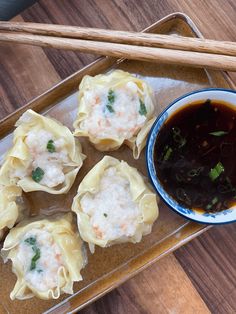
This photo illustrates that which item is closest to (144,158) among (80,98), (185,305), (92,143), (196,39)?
(92,143)

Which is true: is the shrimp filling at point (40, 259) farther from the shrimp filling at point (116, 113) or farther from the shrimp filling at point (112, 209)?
the shrimp filling at point (116, 113)

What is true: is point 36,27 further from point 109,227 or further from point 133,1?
point 109,227

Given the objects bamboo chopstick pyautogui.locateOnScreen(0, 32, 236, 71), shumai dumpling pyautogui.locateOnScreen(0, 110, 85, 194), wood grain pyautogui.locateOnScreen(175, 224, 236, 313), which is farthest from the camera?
wood grain pyautogui.locateOnScreen(175, 224, 236, 313)

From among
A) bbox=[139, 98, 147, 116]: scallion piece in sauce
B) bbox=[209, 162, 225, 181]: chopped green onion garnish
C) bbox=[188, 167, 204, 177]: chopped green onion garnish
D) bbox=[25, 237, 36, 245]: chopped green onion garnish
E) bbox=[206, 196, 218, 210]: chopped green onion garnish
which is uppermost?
bbox=[139, 98, 147, 116]: scallion piece in sauce

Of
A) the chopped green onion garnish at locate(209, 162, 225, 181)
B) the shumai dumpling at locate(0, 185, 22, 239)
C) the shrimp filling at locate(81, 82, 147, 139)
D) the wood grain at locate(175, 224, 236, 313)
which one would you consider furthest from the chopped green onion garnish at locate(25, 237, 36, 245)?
the chopped green onion garnish at locate(209, 162, 225, 181)

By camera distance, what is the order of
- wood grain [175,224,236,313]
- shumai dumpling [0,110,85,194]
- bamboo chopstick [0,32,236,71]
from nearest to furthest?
A: bamboo chopstick [0,32,236,71], shumai dumpling [0,110,85,194], wood grain [175,224,236,313]

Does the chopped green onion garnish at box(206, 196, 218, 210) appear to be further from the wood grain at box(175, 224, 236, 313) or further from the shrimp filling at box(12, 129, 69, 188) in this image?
the shrimp filling at box(12, 129, 69, 188)

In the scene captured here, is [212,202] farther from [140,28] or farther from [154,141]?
[140,28]
